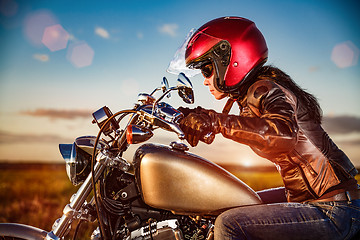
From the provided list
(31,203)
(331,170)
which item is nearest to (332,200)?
(331,170)

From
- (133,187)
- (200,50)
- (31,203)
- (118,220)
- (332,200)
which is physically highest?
(200,50)

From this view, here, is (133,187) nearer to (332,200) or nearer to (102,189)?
(102,189)

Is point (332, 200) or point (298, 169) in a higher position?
point (298, 169)

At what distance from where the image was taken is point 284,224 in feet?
5.23

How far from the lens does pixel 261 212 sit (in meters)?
1.63

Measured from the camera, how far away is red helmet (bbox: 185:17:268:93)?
2.19 meters

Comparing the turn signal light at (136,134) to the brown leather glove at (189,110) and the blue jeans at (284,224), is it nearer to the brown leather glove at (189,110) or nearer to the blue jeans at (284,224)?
the brown leather glove at (189,110)

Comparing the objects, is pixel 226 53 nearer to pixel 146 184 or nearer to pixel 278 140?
pixel 278 140

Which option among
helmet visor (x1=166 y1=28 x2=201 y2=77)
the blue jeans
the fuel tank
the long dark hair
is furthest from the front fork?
the long dark hair

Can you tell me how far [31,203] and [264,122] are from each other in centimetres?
691

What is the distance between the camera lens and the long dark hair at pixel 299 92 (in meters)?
1.92

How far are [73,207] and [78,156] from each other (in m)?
0.34

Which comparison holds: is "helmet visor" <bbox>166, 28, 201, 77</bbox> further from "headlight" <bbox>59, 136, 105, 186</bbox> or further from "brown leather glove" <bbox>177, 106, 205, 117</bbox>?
"headlight" <bbox>59, 136, 105, 186</bbox>

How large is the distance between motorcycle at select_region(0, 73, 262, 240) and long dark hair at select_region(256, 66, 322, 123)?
25.9 inches
